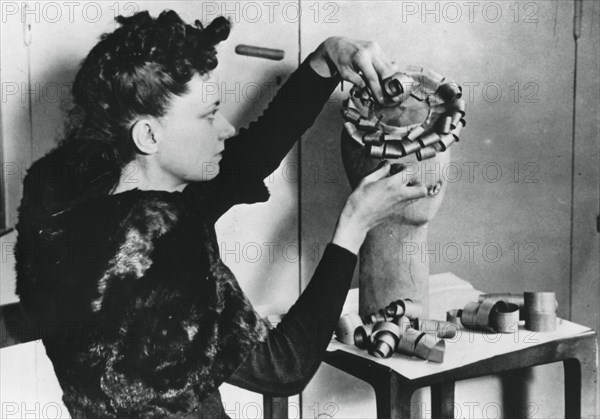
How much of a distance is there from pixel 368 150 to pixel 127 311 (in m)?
0.64

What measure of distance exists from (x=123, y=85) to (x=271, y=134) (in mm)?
456

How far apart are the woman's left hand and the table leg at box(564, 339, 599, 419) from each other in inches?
31.6

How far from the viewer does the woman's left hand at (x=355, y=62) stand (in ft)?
5.05

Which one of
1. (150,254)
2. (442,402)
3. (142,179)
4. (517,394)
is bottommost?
(517,394)

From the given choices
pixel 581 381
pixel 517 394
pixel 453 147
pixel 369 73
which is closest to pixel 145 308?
pixel 369 73

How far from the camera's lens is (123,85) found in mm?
1332

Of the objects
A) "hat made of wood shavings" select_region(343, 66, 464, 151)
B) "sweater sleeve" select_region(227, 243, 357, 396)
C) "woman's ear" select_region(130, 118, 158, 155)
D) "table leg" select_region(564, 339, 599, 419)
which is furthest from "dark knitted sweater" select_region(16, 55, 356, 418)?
"table leg" select_region(564, 339, 599, 419)

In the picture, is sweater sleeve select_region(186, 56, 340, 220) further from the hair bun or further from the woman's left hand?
the hair bun

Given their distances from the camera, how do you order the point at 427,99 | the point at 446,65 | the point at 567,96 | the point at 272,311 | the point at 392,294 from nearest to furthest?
the point at 427,99, the point at 392,294, the point at 272,311, the point at 446,65, the point at 567,96

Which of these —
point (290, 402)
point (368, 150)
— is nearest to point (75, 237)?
point (368, 150)

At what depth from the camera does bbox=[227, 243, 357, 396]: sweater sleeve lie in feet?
4.36

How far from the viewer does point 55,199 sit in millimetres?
1362

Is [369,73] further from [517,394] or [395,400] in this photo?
[517,394]

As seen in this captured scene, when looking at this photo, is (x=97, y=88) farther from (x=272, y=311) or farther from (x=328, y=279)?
(x=272, y=311)
